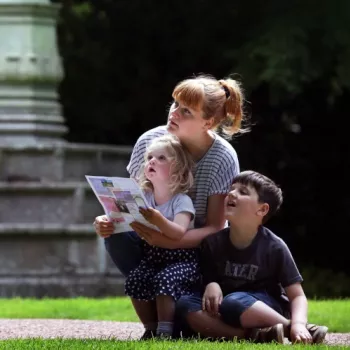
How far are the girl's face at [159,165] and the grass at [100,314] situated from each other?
0.87m

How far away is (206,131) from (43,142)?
7495mm

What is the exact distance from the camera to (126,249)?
7715 mm

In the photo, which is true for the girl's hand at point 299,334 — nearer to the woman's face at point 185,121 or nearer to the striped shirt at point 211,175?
the striped shirt at point 211,175

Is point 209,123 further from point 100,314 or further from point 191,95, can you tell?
point 100,314

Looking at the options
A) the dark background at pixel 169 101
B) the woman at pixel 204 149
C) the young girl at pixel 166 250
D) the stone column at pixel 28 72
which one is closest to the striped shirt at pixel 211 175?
the woman at pixel 204 149

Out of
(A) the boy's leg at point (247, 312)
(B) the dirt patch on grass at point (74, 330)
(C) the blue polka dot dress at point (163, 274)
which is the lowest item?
(B) the dirt patch on grass at point (74, 330)

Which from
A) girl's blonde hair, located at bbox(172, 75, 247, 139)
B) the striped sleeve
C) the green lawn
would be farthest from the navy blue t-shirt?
the green lawn

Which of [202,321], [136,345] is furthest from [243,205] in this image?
[136,345]

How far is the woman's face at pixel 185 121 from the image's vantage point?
775 cm

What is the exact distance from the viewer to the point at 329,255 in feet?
63.9

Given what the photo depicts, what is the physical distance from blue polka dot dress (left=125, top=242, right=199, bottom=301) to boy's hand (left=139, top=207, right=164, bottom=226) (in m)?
0.28

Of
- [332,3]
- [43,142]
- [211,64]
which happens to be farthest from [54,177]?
[211,64]

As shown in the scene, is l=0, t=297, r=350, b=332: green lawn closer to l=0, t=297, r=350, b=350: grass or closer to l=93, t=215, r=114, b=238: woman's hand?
l=0, t=297, r=350, b=350: grass

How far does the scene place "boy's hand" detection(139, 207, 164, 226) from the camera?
7.39 metres
